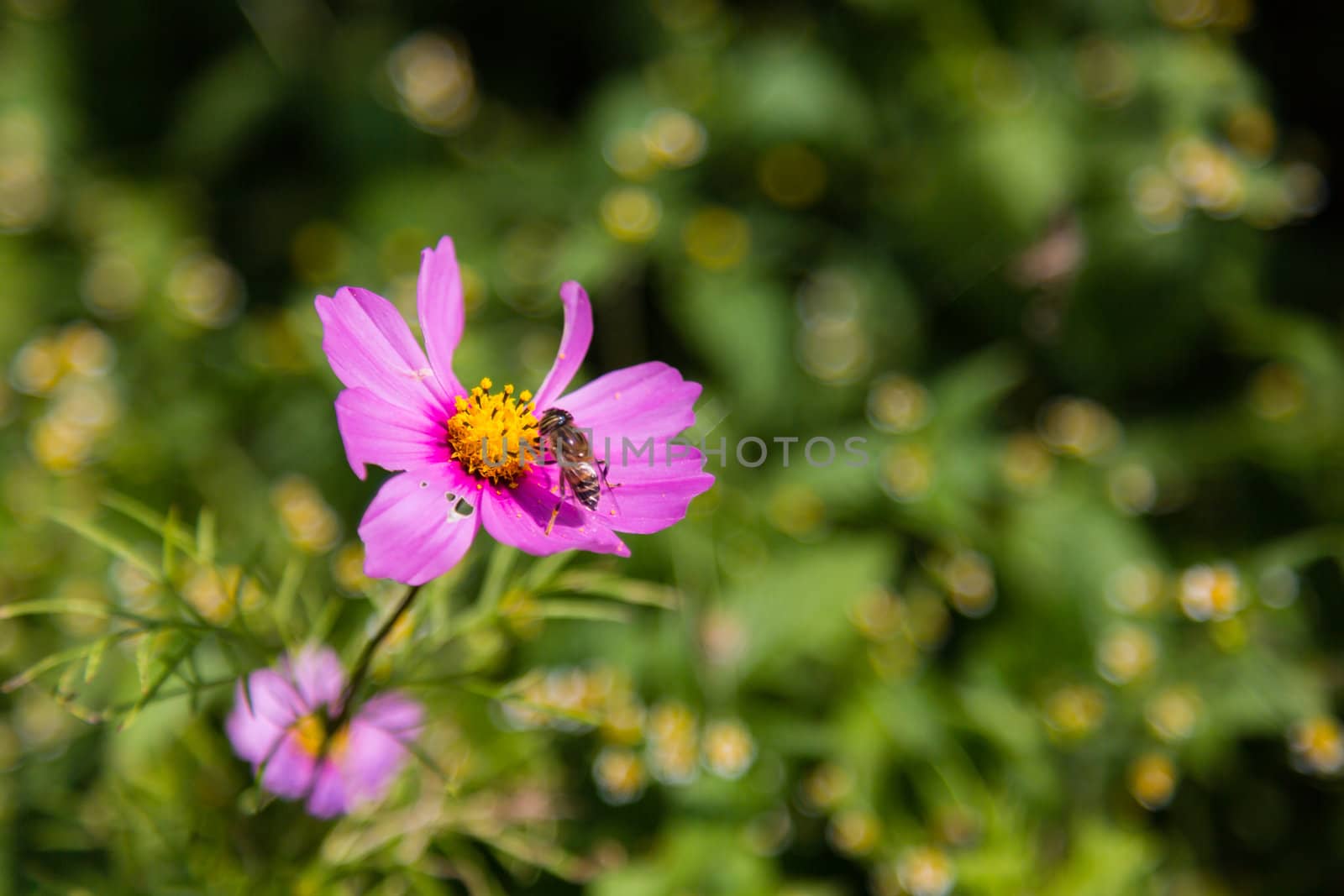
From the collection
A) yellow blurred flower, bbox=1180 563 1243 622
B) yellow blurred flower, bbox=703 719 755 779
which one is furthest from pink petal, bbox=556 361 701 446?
yellow blurred flower, bbox=1180 563 1243 622

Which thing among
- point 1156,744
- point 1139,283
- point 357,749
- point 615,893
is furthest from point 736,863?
point 1139,283

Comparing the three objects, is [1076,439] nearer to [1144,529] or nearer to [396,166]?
[1144,529]

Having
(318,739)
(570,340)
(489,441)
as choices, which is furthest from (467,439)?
(318,739)

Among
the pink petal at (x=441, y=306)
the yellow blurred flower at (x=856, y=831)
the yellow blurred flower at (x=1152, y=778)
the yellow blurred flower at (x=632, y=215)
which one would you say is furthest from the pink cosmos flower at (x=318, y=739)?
the yellow blurred flower at (x=1152, y=778)

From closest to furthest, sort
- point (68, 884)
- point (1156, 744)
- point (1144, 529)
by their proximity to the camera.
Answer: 1. point (68, 884)
2. point (1156, 744)
3. point (1144, 529)

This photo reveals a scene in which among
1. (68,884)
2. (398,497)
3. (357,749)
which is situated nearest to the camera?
(398,497)

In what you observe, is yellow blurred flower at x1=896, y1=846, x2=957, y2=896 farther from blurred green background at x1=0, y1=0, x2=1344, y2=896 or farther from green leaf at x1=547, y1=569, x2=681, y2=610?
Result: green leaf at x1=547, y1=569, x2=681, y2=610
